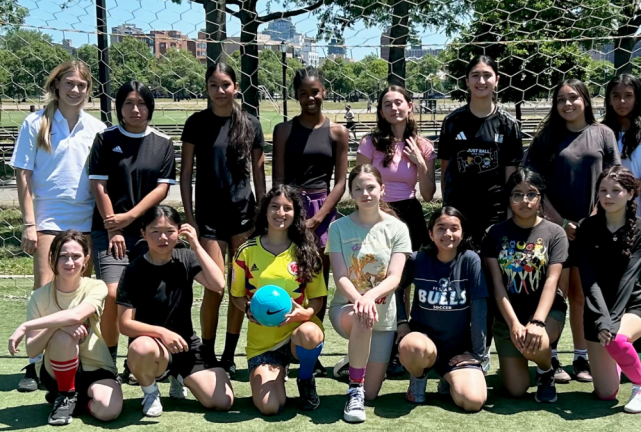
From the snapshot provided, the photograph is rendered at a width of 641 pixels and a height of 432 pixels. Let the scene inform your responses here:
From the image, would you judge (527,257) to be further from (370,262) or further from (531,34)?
(531,34)

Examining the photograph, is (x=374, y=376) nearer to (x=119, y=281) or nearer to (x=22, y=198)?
(x=119, y=281)

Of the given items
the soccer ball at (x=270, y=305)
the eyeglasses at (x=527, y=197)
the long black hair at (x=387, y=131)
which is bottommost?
the soccer ball at (x=270, y=305)

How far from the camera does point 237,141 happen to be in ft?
11.6

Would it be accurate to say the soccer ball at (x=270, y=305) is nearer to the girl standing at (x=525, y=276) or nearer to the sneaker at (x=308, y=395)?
the sneaker at (x=308, y=395)

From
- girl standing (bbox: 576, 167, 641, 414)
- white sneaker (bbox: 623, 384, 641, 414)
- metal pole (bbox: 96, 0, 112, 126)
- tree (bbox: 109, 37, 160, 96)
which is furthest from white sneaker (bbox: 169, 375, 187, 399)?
tree (bbox: 109, 37, 160, 96)

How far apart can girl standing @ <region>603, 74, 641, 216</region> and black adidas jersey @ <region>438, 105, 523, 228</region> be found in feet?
1.79

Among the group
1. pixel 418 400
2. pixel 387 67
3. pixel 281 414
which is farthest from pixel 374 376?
pixel 387 67

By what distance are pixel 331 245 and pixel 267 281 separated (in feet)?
1.12

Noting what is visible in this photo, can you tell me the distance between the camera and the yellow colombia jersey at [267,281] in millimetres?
3217

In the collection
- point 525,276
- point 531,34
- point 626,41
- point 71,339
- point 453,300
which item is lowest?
point 71,339

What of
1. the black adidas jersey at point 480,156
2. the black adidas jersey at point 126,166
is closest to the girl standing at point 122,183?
the black adidas jersey at point 126,166

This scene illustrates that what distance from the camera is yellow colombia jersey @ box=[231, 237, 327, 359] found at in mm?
3217

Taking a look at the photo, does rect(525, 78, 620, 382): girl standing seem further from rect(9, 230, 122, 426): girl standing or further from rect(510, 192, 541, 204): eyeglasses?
rect(9, 230, 122, 426): girl standing

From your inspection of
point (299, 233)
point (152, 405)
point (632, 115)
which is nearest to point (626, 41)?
point (632, 115)
